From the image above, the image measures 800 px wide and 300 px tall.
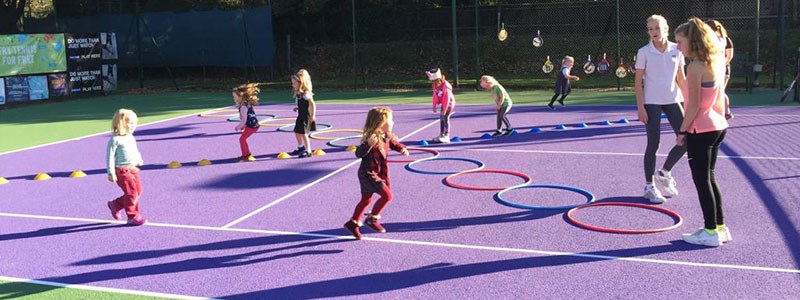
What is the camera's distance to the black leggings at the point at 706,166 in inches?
240

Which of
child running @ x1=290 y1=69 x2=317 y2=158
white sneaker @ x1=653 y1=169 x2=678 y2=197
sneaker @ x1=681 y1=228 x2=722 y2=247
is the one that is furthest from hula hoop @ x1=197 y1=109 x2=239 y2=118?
sneaker @ x1=681 y1=228 x2=722 y2=247

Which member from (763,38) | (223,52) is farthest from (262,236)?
(763,38)

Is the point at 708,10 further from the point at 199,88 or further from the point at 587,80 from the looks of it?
the point at 199,88

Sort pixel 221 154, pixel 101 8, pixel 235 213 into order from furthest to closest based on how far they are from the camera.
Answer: pixel 101 8 < pixel 221 154 < pixel 235 213

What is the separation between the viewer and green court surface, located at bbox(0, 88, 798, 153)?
16531 mm

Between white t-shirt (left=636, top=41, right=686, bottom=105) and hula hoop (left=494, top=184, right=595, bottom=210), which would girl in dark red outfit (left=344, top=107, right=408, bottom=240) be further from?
white t-shirt (left=636, top=41, right=686, bottom=105)

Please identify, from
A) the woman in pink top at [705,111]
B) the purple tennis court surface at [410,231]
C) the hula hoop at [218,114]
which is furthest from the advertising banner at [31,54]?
the woman in pink top at [705,111]

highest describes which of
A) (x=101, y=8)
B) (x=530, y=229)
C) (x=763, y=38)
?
(x=101, y=8)

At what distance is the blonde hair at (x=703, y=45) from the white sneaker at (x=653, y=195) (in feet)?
7.38

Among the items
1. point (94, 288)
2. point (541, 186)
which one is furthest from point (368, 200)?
point (541, 186)

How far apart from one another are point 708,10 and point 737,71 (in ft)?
26.2

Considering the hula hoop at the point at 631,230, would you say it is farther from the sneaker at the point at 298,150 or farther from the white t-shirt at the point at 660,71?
the sneaker at the point at 298,150

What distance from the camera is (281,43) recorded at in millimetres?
33844

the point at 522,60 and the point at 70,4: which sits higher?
the point at 70,4
